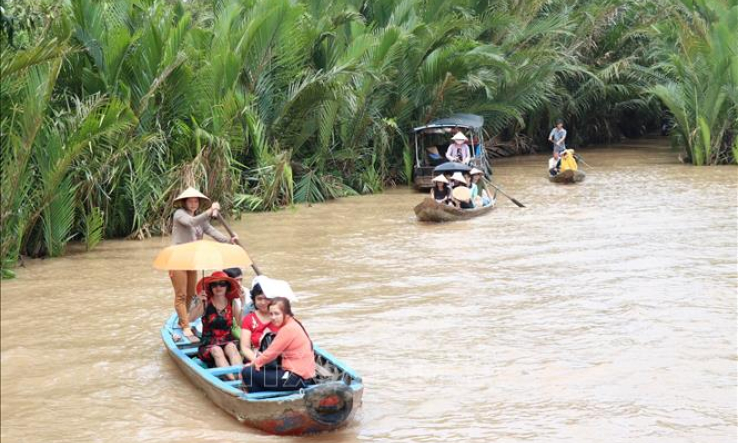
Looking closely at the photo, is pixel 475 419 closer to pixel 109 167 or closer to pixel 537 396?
pixel 537 396

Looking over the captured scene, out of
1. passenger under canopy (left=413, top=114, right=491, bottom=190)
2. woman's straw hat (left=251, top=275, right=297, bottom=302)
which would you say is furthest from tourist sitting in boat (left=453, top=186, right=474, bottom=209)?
woman's straw hat (left=251, top=275, right=297, bottom=302)

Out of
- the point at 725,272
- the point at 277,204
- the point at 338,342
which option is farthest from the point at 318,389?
the point at 277,204

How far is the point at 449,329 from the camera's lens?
955 centimetres

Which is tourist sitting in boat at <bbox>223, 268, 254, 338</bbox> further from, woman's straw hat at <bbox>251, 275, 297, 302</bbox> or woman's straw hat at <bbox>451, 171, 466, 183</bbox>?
woman's straw hat at <bbox>451, 171, 466, 183</bbox>

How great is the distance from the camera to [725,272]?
1190cm

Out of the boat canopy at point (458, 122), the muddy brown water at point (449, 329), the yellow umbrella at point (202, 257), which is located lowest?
the muddy brown water at point (449, 329)

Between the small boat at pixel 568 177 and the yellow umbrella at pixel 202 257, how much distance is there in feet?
49.2

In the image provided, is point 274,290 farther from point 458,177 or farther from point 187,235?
point 458,177

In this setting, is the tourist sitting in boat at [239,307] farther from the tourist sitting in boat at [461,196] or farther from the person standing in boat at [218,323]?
the tourist sitting in boat at [461,196]

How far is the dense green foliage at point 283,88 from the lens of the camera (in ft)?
40.4

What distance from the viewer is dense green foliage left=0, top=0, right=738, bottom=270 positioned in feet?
40.4

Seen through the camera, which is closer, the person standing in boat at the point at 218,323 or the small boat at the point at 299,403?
the small boat at the point at 299,403

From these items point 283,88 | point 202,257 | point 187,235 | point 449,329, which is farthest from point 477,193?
point 202,257

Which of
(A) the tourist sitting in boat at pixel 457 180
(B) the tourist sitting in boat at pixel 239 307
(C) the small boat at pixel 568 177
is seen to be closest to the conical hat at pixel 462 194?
(A) the tourist sitting in boat at pixel 457 180
